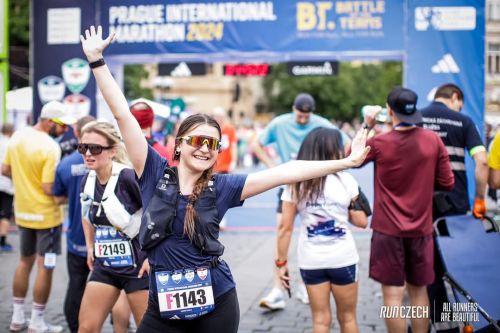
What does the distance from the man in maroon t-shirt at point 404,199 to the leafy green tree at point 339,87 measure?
2042 inches

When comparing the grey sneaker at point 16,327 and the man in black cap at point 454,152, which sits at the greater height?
the man in black cap at point 454,152

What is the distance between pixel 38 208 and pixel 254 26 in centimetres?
550

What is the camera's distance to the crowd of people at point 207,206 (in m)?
3.12

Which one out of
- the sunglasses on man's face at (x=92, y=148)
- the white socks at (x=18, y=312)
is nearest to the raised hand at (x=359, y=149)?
the sunglasses on man's face at (x=92, y=148)

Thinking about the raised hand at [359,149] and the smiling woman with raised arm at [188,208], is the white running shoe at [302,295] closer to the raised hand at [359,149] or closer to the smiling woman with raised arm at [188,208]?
the smiling woman with raised arm at [188,208]

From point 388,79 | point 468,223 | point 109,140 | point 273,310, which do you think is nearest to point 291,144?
point 273,310

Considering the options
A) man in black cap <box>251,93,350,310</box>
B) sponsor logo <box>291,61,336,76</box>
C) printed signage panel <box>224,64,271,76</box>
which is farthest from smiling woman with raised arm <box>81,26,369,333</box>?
printed signage panel <box>224,64,271,76</box>

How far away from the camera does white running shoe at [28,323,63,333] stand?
5.59 m

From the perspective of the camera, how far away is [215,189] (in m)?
3.19

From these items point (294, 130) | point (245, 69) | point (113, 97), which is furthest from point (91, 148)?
point (245, 69)

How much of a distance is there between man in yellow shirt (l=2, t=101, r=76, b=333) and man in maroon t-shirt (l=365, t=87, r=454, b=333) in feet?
9.69

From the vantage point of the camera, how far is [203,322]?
3143mm

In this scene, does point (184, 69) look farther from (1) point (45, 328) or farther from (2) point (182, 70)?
Answer: (1) point (45, 328)

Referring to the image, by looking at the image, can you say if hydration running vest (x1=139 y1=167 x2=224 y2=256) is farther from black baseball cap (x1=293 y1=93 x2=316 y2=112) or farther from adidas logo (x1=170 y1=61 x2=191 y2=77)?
adidas logo (x1=170 y1=61 x2=191 y2=77)
